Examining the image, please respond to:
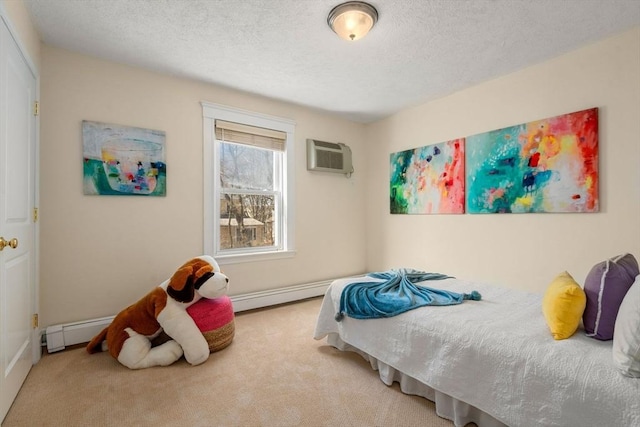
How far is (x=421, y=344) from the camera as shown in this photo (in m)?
1.78

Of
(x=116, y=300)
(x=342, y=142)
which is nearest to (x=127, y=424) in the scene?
(x=116, y=300)

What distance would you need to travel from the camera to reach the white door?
5.24 ft

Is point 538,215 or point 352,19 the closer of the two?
point 352,19

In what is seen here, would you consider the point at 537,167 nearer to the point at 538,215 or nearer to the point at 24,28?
the point at 538,215

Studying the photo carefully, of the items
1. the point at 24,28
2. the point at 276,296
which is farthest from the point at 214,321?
the point at 24,28

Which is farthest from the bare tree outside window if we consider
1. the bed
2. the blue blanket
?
the bed

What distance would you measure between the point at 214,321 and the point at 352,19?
245 centimetres

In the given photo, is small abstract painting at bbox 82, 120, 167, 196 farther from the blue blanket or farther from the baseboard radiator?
the blue blanket

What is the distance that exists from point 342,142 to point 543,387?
11.5 feet

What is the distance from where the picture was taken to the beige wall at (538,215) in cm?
226

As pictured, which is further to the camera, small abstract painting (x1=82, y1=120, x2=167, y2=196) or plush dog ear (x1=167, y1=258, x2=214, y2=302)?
small abstract painting (x1=82, y1=120, x2=167, y2=196)

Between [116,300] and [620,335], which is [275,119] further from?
[620,335]

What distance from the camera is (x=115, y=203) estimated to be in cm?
270

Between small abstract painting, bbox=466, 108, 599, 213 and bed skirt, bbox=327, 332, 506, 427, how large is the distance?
1918 millimetres
